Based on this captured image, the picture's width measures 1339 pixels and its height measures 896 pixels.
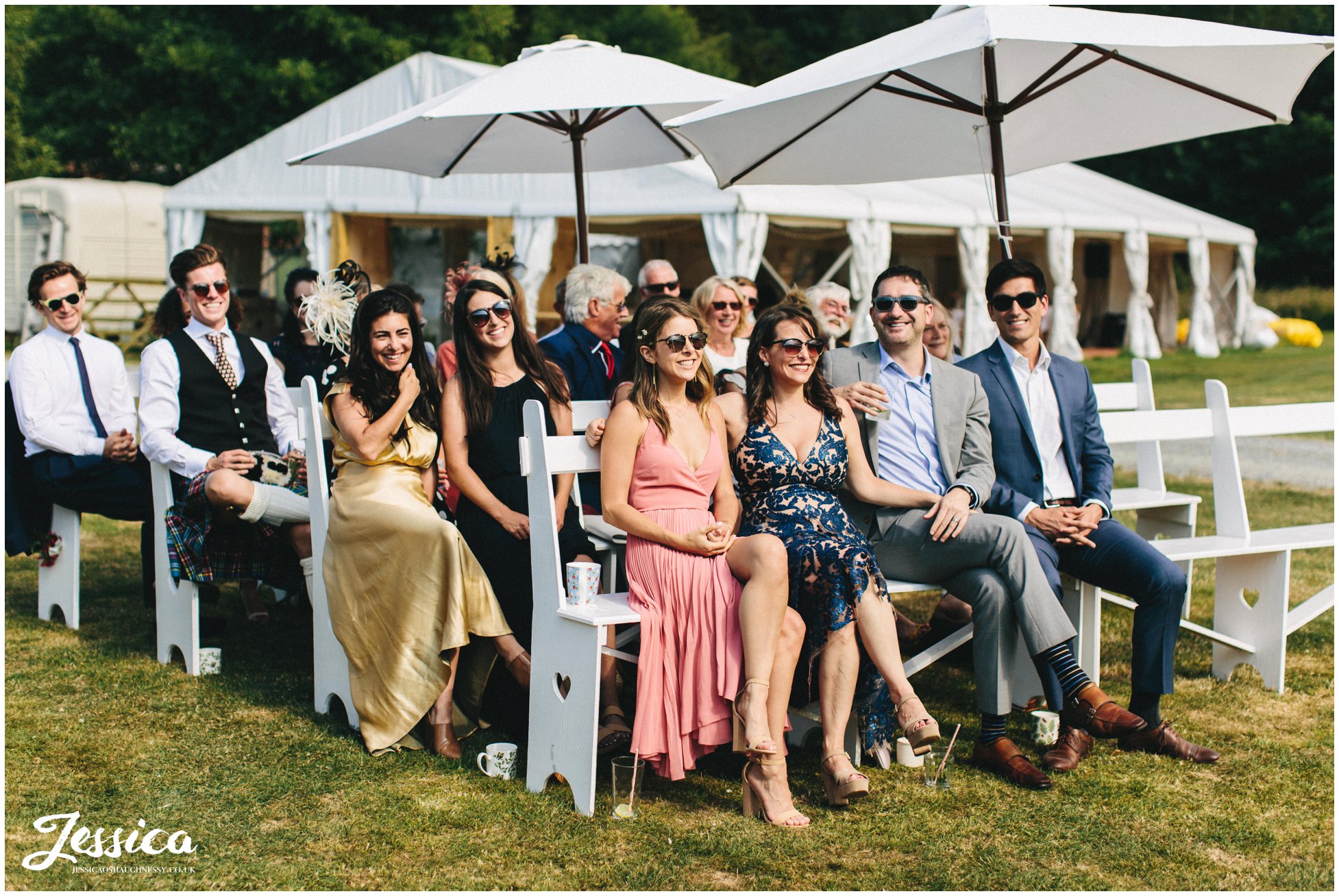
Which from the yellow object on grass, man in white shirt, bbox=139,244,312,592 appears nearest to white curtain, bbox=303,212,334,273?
man in white shirt, bbox=139,244,312,592

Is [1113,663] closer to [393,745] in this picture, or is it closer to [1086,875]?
[1086,875]

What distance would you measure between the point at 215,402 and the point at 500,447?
1.77m

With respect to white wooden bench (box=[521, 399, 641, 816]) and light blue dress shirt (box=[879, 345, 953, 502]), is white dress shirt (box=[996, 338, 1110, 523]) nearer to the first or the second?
light blue dress shirt (box=[879, 345, 953, 502])

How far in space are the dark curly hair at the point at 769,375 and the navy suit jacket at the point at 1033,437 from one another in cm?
79

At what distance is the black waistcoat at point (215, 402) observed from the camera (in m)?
5.60

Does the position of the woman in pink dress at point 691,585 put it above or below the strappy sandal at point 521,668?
above

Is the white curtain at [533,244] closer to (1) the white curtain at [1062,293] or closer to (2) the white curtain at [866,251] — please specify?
(2) the white curtain at [866,251]

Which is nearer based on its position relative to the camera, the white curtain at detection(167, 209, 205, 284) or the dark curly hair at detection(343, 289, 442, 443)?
the dark curly hair at detection(343, 289, 442, 443)

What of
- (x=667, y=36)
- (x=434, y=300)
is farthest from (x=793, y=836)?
(x=667, y=36)

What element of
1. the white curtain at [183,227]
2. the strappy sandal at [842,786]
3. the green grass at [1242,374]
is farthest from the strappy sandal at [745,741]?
the white curtain at [183,227]

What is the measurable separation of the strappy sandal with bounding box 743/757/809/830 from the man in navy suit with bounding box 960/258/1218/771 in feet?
3.75

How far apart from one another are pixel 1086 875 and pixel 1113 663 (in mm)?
2271

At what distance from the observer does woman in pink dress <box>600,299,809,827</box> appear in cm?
380

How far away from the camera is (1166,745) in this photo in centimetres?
A: 430
